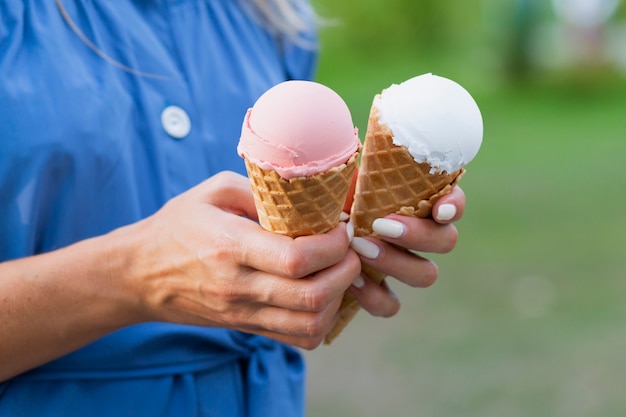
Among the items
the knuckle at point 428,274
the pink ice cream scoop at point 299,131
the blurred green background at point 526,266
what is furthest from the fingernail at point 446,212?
the blurred green background at point 526,266

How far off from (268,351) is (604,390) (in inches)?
135

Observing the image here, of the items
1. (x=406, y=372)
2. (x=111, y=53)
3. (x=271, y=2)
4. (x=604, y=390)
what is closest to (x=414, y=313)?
(x=406, y=372)

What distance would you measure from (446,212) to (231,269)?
1.37ft

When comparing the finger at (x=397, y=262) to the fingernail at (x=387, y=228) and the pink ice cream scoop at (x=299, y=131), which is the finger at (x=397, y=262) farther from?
the pink ice cream scoop at (x=299, y=131)

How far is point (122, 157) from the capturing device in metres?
1.54

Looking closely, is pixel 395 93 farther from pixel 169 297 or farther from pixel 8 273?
pixel 8 273

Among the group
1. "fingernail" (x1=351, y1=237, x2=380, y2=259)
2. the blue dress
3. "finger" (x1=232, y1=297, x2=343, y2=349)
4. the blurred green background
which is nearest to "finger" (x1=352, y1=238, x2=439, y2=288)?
"fingernail" (x1=351, y1=237, x2=380, y2=259)

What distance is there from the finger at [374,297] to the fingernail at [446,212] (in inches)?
8.0

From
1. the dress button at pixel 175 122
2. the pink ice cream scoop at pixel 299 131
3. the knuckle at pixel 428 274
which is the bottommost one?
the knuckle at pixel 428 274

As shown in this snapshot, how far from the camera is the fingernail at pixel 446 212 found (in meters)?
1.50

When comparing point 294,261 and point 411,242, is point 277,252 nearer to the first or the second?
point 294,261

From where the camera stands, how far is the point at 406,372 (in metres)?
4.96

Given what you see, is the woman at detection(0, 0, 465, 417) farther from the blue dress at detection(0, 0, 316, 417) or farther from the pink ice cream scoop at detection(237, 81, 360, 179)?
the pink ice cream scoop at detection(237, 81, 360, 179)

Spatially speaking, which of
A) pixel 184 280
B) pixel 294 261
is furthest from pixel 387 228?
pixel 184 280
